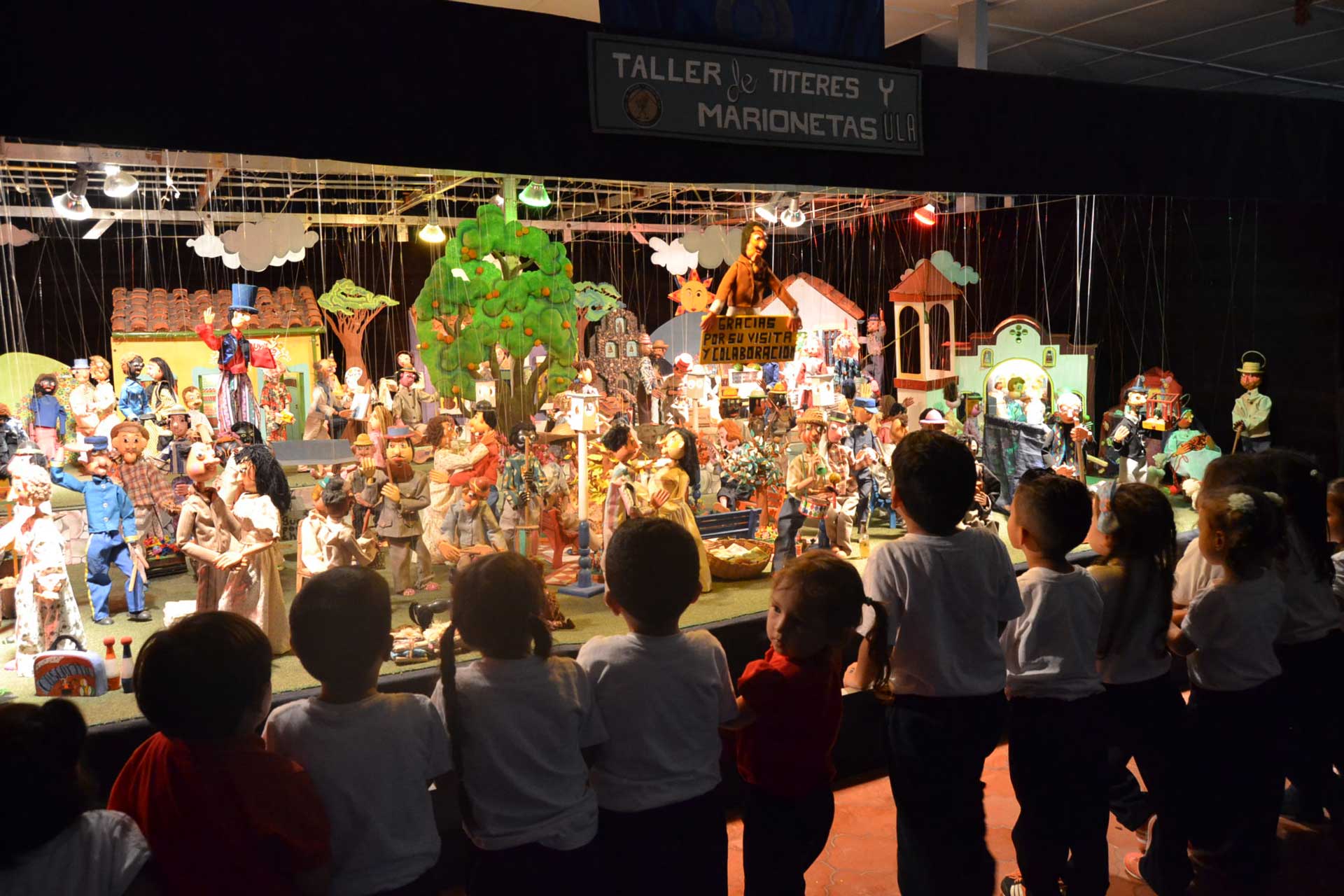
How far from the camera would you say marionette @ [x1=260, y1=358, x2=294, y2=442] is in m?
8.53

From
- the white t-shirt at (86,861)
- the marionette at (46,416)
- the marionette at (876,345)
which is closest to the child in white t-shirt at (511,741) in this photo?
the white t-shirt at (86,861)

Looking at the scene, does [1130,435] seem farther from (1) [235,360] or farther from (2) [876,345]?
(1) [235,360]

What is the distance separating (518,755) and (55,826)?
2.53 ft

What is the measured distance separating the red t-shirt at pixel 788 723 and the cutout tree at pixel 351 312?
8912 millimetres

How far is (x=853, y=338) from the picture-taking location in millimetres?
9812

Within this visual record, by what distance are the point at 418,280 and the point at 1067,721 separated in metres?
11.2

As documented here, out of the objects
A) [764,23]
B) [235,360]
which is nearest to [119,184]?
[235,360]

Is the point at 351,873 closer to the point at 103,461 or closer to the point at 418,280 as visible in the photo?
the point at 103,461

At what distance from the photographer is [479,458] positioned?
18.5 feet

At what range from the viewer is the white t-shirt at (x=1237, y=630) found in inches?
115

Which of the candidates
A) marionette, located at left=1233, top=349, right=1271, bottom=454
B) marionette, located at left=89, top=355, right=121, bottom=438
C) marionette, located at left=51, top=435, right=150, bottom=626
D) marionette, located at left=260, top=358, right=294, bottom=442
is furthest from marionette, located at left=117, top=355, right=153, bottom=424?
marionette, located at left=1233, top=349, right=1271, bottom=454

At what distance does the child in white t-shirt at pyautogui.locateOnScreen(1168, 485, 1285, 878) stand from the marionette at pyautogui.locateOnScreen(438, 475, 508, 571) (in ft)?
11.3

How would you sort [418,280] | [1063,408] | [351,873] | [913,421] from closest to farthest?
[351,873], [1063,408], [913,421], [418,280]

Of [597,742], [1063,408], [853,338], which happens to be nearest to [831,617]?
[597,742]
